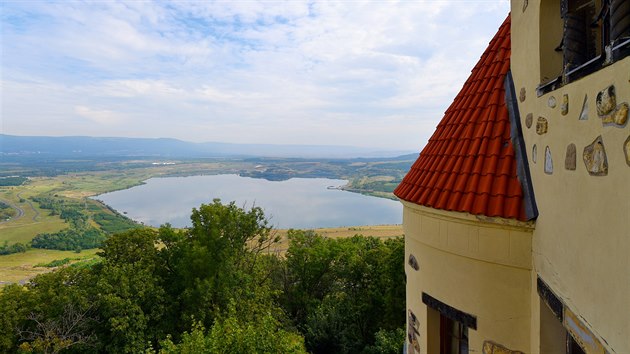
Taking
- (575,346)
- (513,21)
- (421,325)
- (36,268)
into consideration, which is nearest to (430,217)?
(421,325)

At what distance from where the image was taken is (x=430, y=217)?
386 centimetres

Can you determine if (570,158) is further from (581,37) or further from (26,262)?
(26,262)

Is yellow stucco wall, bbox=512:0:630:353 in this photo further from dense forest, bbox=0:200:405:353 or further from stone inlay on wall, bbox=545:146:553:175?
dense forest, bbox=0:200:405:353

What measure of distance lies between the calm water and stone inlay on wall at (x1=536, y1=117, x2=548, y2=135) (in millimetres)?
50645

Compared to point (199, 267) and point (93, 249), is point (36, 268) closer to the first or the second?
point (93, 249)

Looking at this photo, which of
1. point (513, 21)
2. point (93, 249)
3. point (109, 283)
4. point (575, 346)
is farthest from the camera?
point (93, 249)

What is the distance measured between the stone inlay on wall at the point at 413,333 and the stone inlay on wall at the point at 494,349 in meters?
1.09

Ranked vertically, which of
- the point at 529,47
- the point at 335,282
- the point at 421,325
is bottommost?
the point at 335,282

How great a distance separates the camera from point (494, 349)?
3.24 metres

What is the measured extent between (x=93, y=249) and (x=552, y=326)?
213 ft

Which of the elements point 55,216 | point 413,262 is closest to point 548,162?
point 413,262

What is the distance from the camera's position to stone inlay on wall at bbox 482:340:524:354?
3.17 m

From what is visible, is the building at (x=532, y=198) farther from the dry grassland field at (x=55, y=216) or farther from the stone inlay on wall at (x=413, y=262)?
the dry grassland field at (x=55, y=216)

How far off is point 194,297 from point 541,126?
14361 mm
